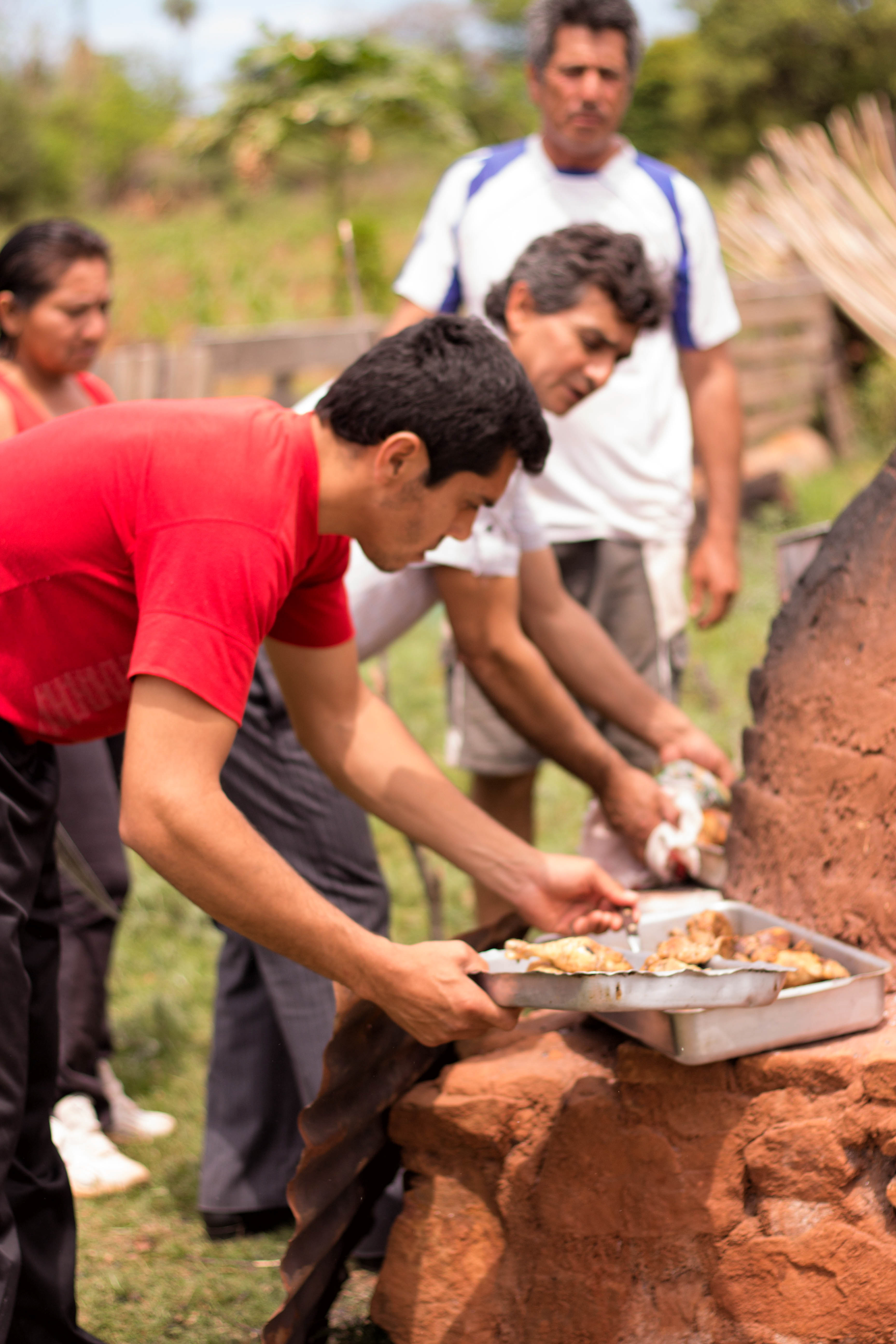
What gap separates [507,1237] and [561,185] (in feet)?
8.24

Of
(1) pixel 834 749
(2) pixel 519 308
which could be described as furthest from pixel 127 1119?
(2) pixel 519 308

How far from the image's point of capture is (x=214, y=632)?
5.73 ft

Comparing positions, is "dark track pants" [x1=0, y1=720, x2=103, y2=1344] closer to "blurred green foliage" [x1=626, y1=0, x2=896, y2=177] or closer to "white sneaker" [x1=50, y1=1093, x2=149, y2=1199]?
"white sneaker" [x1=50, y1=1093, x2=149, y2=1199]

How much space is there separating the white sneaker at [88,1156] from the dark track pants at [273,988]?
0.93 feet

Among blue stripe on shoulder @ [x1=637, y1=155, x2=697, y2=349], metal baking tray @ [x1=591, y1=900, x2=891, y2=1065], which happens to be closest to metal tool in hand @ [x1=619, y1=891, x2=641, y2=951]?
metal baking tray @ [x1=591, y1=900, x2=891, y2=1065]

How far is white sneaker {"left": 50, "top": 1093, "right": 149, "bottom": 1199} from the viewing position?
10.2ft

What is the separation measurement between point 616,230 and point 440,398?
173cm

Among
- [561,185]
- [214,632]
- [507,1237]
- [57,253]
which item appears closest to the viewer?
[214,632]

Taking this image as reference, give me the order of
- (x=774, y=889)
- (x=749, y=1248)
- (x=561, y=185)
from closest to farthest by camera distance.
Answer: (x=749, y=1248), (x=774, y=889), (x=561, y=185)

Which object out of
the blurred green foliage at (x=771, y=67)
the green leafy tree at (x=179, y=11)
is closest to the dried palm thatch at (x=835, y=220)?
the blurred green foliage at (x=771, y=67)

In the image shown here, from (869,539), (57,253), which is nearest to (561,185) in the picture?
(57,253)

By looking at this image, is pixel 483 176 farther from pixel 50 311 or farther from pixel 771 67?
pixel 771 67

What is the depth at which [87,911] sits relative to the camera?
3238 mm

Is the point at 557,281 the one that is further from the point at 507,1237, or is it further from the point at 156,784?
the point at 507,1237
